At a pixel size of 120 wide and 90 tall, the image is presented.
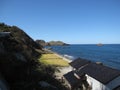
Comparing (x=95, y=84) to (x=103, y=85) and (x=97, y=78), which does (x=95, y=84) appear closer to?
(x=97, y=78)

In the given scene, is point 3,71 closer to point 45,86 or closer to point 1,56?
point 1,56

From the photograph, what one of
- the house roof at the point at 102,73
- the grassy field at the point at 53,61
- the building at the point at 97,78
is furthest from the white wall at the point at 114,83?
the grassy field at the point at 53,61

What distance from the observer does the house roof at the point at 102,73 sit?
20.1m

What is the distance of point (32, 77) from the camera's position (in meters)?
24.7

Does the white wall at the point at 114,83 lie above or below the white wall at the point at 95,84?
above

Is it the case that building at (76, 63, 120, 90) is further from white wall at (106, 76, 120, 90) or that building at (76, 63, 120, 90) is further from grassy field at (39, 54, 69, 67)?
grassy field at (39, 54, 69, 67)

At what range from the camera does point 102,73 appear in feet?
73.2

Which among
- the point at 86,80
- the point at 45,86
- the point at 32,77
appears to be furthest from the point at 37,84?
the point at 86,80

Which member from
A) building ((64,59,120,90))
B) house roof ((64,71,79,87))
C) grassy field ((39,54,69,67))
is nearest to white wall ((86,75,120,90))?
building ((64,59,120,90))

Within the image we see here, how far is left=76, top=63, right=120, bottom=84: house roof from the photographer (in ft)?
66.0

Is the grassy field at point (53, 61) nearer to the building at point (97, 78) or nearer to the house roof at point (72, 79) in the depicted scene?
the house roof at point (72, 79)

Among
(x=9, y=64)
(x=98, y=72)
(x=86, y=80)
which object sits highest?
(x=9, y=64)

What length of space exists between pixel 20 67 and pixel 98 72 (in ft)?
36.6

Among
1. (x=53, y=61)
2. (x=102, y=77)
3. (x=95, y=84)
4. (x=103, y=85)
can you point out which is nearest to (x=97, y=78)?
(x=102, y=77)
